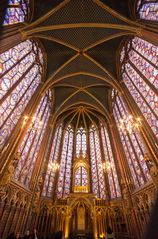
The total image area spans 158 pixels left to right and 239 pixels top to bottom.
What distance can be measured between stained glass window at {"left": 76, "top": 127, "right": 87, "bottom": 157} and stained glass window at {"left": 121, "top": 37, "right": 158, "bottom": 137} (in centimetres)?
1125

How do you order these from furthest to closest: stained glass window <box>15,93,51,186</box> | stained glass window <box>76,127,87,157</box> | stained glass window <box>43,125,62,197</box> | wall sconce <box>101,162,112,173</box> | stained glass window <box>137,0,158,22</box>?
1. stained glass window <box>76,127,87,157</box>
2. wall sconce <box>101,162,112,173</box>
3. stained glass window <box>43,125,62,197</box>
4. stained glass window <box>15,93,51,186</box>
5. stained glass window <box>137,0,158,22</box>

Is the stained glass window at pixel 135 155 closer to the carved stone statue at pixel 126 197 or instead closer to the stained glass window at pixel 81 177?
the carved stone statue at pixel 126 197

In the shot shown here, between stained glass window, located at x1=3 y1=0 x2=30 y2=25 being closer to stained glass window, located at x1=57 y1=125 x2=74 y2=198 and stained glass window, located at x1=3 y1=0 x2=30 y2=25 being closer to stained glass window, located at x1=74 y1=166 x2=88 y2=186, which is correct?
stained glass window, located at x1=57 y1=125 x2=74 y2=198

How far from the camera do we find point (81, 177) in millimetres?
18688

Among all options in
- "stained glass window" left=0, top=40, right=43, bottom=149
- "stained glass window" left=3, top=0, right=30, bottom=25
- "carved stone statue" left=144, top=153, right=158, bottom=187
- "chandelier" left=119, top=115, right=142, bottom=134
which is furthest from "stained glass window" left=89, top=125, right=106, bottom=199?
"stained glass window" left=3, top=0, right=30, bottom=25

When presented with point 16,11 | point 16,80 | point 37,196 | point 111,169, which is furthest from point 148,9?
point 37,196

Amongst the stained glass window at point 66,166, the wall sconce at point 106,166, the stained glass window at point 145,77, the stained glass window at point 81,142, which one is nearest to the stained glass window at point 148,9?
the stained glass window at point 145,77

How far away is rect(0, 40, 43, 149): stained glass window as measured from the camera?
10070 mm

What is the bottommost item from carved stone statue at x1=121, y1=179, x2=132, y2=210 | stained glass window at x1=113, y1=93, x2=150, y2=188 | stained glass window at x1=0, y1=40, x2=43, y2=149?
carved stone statue at x1=121, y1=179, x2=132, y2=210

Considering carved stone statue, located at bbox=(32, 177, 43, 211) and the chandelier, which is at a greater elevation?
the chandelier

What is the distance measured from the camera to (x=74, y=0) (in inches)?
451

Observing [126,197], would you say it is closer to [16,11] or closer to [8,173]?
[8,173]

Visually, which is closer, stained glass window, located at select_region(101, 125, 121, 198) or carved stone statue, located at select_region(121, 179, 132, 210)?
carved stone statue, located at select_region(121, 179, 132, 210)

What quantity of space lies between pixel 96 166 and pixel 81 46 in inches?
583
